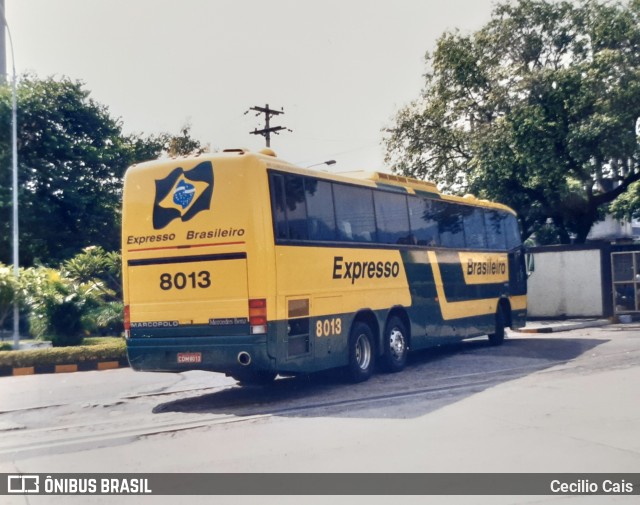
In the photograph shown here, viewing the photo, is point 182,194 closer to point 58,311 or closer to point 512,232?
point 58,311

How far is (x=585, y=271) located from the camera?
86.3 feet

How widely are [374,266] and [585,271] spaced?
50.4 feet

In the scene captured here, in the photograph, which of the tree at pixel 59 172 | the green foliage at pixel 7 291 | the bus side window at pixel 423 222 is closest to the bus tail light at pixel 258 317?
the bus side window at pixel 423 222

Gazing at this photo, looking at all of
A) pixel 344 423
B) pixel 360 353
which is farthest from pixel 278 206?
pixel 344 423

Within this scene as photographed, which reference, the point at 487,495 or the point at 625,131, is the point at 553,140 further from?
the point at 487,495

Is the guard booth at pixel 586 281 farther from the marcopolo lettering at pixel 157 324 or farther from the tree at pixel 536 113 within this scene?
the marcopolo lettering at pixel 157 324

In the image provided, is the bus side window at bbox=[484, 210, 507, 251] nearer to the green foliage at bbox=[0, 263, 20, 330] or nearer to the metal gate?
the metal gate

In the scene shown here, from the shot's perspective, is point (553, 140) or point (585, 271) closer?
point (585, 271)

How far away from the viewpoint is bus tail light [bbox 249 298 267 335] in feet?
34.3

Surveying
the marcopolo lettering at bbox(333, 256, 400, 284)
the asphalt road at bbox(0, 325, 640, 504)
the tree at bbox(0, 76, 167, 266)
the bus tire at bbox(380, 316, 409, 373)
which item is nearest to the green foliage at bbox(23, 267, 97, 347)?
the asphalt road at bbox(0, 325, 640, 504)

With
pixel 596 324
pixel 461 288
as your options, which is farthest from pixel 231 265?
pixel 596 324

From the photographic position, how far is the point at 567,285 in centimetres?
2670

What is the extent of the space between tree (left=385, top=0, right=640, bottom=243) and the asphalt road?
48.2 ft

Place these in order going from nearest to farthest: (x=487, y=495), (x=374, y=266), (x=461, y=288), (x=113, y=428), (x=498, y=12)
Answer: (x=487, y=495), (x=113, y=428), (x=374, y=266), (x=461, y=288), (x=498, y=12)
